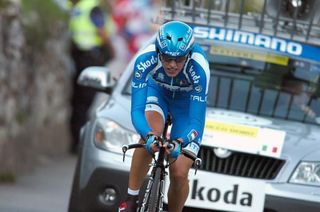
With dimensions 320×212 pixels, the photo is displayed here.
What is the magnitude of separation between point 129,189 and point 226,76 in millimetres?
2066

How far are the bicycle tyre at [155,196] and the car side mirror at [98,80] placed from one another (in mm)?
1986

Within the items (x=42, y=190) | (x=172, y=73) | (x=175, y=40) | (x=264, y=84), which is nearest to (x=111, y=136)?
(x=172, y=73)

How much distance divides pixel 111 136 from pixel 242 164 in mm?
1035

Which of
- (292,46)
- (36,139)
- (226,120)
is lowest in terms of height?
(36,139)

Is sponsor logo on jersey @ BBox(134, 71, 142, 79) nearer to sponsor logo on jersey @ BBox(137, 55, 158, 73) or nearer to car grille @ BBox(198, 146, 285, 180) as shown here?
sponsor logo on jersey @ BBox(137, 55, 158, 73)

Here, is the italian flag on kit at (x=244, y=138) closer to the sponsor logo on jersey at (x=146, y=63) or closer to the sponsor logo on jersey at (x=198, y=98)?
the sponsor logo on jersey at (x=198, y=98)

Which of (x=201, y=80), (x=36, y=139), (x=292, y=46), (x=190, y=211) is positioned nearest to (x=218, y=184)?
(x=190, y=211)

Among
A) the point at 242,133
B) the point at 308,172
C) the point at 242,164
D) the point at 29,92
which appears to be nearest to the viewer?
the point at 308,172

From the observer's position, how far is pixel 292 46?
32.4 ft

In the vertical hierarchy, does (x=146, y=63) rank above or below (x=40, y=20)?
below

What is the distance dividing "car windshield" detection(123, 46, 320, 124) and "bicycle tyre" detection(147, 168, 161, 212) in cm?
199

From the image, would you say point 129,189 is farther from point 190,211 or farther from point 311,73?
point 311,73

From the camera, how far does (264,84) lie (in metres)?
9.92

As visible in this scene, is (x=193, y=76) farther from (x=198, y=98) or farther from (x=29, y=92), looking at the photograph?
(x=29, y=92)
